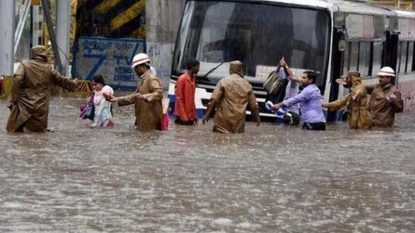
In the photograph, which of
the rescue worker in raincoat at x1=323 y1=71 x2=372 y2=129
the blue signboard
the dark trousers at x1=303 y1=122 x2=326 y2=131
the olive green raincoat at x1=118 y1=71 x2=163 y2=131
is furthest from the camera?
the blue signboard

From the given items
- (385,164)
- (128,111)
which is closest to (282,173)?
(385,164)

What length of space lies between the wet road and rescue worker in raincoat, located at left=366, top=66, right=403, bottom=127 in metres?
3.44

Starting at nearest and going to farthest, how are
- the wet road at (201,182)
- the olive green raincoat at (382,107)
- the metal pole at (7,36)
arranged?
the wet road at (201,182)
the olive green raincoat at (382,107)
the metal pole at (7,36)

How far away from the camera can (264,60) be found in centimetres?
2370

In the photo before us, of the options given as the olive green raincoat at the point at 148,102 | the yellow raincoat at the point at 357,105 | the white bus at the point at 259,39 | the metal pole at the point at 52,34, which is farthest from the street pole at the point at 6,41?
the olive green raincoat at the point at 148,102

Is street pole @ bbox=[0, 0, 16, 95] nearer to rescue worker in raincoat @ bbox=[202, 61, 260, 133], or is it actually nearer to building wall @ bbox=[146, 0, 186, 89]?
building wall @ bbox=[146, 0, 186, 89]

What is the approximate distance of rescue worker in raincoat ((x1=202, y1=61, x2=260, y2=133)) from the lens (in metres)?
19.3

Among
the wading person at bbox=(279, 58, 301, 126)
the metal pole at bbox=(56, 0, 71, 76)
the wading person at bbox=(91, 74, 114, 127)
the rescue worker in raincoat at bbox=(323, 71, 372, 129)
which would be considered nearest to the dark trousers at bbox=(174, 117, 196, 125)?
the wading person at bbox=(91, 74, 114, 127)

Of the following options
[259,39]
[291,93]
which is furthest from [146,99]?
[259,39]

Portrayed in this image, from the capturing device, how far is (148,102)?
61.1 feet

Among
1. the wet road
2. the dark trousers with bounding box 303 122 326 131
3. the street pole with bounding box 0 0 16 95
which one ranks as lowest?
the wet road

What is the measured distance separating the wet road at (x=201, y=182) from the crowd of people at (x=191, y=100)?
1.13 feet

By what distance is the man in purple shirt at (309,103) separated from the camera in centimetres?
2108

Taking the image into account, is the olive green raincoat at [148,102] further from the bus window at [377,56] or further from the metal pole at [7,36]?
the bus window at [377,56]
